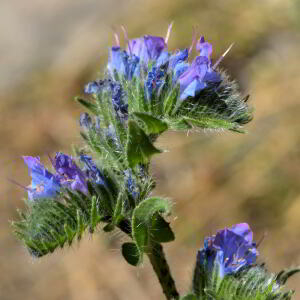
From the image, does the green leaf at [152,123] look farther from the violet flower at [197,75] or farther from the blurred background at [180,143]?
the blurred background at [180,143]

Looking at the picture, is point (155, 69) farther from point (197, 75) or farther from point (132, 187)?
point (132, 187)

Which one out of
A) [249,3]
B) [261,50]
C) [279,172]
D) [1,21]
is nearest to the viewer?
[279,172]

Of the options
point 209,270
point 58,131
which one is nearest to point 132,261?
point 209,270

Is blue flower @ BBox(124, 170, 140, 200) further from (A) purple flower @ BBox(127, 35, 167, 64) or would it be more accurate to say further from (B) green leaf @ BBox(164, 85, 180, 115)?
(A) purple flower @ BBox(127, 35, 167, 64)

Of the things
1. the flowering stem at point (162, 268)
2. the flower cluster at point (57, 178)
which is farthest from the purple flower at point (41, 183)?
the flowering stem at point (162, 268)

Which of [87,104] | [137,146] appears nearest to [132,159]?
[137,146]

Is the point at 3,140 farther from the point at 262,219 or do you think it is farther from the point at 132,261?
the point at 132,261

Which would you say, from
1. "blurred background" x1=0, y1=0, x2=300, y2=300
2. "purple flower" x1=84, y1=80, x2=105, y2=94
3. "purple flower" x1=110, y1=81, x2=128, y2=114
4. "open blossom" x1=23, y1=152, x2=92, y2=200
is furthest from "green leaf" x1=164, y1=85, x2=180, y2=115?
"blurred background" x1=0, y1=0, x2=300, y2=300
